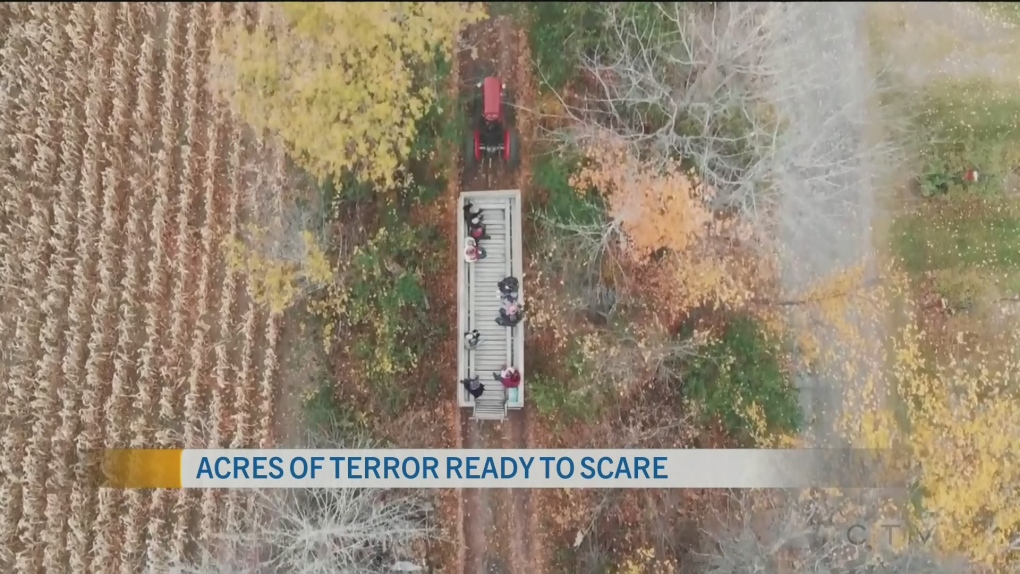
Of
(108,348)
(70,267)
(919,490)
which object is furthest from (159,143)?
(919,490)

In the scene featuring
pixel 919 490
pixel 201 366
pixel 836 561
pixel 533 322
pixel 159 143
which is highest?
pixel 159 143

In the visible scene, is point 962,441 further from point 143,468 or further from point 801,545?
point 143,468

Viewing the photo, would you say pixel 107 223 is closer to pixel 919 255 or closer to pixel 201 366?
pixel 201 366

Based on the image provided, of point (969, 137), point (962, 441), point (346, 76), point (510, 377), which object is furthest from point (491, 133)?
point (962, 441)

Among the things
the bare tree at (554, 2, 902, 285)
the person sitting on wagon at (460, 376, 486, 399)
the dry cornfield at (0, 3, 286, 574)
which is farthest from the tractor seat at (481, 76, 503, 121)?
the person sitting on wagon at (460, 376, 486, 399)

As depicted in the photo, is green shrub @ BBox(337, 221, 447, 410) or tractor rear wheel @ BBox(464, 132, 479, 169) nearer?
green shrub @ BBox(337, 221, 447, 410)

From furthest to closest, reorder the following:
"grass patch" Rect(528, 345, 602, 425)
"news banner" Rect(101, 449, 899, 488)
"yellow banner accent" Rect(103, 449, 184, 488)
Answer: "yellow banner accent" Rect(103, 449, 184, 488) < "grass patch" Rect(528, 345, 602, 425) < "news banner" Rect(101, 449, 899, 488)

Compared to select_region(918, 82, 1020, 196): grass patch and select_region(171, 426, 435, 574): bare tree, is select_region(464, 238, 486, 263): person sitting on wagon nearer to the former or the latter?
select_region(171, 426, 435, 574): bare tree
